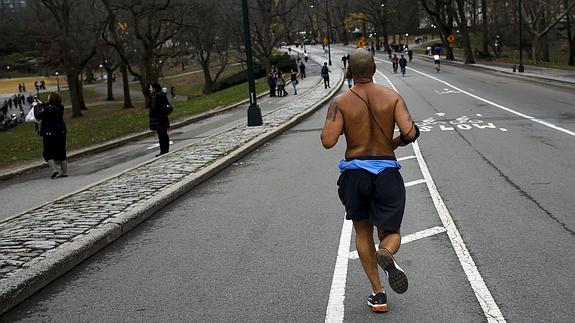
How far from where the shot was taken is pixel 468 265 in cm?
587

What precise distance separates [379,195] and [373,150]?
33 centimetres

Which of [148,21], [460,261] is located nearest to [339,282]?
[460,261]

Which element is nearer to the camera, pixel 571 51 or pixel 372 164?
pixel 372 164

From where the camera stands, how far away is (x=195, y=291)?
5578 mm

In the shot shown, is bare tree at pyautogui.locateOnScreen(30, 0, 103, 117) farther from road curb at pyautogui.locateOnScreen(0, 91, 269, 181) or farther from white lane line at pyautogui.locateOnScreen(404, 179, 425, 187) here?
white lane line at pyautogui.locateOnScreen(404, 179, 425, 187)

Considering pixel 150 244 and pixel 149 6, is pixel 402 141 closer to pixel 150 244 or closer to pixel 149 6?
pixel 150 244

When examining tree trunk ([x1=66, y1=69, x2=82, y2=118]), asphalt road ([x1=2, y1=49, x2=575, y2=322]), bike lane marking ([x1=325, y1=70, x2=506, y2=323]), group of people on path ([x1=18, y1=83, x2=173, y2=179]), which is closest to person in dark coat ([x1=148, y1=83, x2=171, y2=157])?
group of people on path ([x1=18, y1=83, x2=173, y2=179])

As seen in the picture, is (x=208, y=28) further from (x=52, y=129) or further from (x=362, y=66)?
(x=362, y=66)

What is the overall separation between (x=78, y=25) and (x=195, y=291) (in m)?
48.1

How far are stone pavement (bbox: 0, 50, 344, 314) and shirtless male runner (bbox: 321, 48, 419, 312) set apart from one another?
9.90ft

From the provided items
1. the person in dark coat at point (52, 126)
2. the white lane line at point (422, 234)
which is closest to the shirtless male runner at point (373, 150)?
the white lane line at point (422, 234)

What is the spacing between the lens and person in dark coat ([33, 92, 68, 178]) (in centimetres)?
1343

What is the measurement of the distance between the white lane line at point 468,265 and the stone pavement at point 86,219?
3.79 metres

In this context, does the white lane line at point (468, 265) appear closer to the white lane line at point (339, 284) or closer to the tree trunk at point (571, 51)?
the white lane line at point (339, 284)
